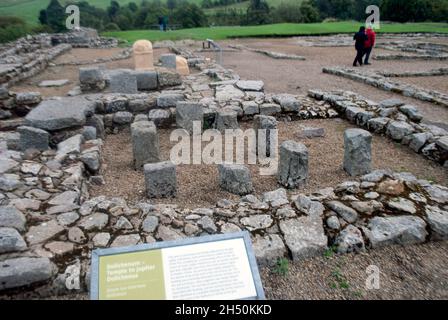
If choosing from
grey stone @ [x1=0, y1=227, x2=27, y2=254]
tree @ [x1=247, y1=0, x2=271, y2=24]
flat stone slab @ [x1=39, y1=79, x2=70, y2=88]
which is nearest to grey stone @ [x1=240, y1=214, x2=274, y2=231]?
grey stone @ [x1=0, y1=227, x2=27, y2=254]

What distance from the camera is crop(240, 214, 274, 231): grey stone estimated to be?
3981 mm

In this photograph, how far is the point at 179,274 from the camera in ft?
8.81

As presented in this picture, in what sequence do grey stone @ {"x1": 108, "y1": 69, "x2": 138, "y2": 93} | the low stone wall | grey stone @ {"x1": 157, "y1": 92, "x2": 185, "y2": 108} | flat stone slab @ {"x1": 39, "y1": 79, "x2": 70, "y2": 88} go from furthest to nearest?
flat stone slab @ {"x1": 39, "y1": 79, "x2": 70, "y2": 88}, grey stone @ {"x1": 108, "y1": 69, "x2": 138, "y2": 93}, the low stone wall, grey stone @ {"x1": 157, "y1": 92, "x2": 185, "y2": 108}

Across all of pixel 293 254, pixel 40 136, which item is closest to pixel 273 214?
pixel 293 254

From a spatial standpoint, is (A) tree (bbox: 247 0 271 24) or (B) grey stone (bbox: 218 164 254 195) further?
(A) tree (bbox: 247 0 271 24)

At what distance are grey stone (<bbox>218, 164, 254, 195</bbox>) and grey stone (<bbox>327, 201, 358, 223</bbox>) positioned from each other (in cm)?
138

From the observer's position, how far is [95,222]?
3869 mm

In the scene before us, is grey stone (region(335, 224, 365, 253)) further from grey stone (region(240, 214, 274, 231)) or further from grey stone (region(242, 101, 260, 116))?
grey stone (region(242, 101, 260, 116))

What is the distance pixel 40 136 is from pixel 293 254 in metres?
4.96

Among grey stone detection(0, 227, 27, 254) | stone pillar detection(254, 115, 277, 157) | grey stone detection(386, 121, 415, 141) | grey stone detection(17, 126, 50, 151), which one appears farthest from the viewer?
grey stone detection(386, 121, 415, 141)

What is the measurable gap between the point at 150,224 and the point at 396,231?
2.78 meters

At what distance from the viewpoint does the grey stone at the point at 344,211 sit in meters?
4.10

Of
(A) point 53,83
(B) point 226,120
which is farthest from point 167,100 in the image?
(A) point 53,83

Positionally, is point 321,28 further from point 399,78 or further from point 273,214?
point 273,214
